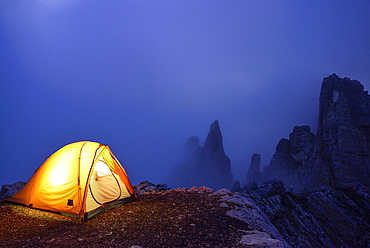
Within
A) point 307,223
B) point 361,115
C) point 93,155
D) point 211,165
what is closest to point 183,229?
point 93,155

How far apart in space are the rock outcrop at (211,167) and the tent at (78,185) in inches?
3163

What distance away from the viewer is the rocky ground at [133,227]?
17.8ft

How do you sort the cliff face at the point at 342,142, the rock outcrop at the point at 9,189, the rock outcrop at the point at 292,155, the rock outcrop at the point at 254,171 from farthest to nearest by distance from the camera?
the rock outcrop at the point at 254,171
the rock outcrop at the point at 292,155
the cliff face at the point at 342,142
the rock outcrop at the point at 9,189

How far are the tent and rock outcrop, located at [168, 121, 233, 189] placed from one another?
264 ft

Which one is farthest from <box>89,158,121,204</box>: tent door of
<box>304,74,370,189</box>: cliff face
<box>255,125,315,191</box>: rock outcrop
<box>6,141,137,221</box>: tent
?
<box>255,125,315,191</box>: rock outcrop

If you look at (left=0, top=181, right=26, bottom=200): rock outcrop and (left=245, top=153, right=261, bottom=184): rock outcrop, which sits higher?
(left=0, top=181, right=26, bottom=200): rock outcrop

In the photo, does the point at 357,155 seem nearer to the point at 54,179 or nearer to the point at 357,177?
the point at 357,177

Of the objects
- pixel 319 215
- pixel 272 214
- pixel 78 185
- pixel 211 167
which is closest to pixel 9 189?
pixel 78 185

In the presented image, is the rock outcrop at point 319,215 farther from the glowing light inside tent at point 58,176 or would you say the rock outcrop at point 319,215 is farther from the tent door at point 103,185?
the glowing light inside tent at point 58,176

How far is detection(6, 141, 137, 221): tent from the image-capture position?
7863mm

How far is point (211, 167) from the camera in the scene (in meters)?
89.3

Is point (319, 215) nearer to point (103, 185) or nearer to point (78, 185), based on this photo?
point (103, 185)

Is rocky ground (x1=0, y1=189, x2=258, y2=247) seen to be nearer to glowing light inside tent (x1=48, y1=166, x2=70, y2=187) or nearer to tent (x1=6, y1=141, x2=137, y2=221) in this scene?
tent (x1=6, y1=141, x2=137, y2=221)

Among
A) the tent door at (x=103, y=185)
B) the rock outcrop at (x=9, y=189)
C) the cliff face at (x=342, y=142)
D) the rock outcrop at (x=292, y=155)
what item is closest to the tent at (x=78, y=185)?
the tent door at (x=103, y=185)
